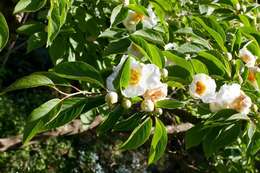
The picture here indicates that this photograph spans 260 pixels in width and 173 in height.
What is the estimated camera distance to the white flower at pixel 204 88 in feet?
3.82

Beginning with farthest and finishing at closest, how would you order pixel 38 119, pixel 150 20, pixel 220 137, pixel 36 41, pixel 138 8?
pixel 36 41
pixel 150 20
pixel 138 8
pixel 220 137
pixel 38 119

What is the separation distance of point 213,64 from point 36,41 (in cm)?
66

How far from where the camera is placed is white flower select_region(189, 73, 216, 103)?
1165 millimetres

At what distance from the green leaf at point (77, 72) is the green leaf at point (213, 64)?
27 centimetres

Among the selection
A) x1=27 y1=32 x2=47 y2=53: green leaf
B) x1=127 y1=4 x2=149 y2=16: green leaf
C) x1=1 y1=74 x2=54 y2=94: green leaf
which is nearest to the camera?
x1=1 y1=74 x2=54 y2=94: green leaf

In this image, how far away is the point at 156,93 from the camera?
1.11m

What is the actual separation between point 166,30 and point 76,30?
44cm

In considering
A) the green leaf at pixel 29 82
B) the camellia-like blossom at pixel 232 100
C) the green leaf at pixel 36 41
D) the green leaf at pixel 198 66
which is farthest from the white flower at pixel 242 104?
the green leaf at pixel 36 41

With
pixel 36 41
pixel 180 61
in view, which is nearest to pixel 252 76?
pixel 180 61

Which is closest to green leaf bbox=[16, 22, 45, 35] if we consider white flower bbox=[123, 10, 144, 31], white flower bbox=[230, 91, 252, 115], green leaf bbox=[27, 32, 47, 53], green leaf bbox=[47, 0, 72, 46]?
green leaf bbox=[27, 32, 47, 53]

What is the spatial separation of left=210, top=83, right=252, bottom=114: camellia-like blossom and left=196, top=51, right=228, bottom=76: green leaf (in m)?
0.05

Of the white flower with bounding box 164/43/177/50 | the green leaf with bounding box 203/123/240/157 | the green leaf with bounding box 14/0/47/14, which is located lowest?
the green leaf with bounding box 203/123/240/157

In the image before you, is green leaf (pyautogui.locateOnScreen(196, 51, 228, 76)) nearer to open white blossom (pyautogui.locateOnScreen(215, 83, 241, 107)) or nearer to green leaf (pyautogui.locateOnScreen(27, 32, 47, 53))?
open white blossom (pyautogui.locateOnScreen(215, 83, 241, 107))

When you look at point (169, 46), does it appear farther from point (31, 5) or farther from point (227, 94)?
point (31, 5)
